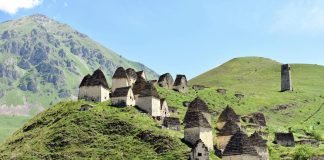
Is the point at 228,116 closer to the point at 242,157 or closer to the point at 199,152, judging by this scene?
the point at 199,152

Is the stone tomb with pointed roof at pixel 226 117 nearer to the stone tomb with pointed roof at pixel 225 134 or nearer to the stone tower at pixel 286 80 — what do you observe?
the stone tomb with pointed roof at pixel 225 134

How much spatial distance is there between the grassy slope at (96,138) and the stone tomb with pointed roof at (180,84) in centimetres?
4197

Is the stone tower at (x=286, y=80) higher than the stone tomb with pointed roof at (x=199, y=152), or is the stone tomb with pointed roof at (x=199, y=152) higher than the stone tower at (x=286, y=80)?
the stone tower at (x=286, y=80)

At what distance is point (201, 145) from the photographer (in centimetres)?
8119

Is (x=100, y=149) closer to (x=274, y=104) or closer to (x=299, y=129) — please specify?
(x=299, y=129)

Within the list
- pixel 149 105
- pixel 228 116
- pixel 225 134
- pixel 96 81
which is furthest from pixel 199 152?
pixel 96 81

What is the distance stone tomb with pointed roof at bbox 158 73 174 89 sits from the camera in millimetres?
140900

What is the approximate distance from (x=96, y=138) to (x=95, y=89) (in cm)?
2179

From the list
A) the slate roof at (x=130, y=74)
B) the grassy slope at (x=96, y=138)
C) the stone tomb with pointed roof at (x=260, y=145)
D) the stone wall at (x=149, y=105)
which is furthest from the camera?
the slate roof at (x=130, y=74)

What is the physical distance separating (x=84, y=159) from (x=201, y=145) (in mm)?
18055

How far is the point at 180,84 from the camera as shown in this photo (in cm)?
14312

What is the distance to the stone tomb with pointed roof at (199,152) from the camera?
3167 inches

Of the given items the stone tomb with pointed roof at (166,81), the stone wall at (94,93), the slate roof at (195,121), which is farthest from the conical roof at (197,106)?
the stone tomb with pointed roof at (166,81)

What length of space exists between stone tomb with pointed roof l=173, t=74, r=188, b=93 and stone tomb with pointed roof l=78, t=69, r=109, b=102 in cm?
3525
